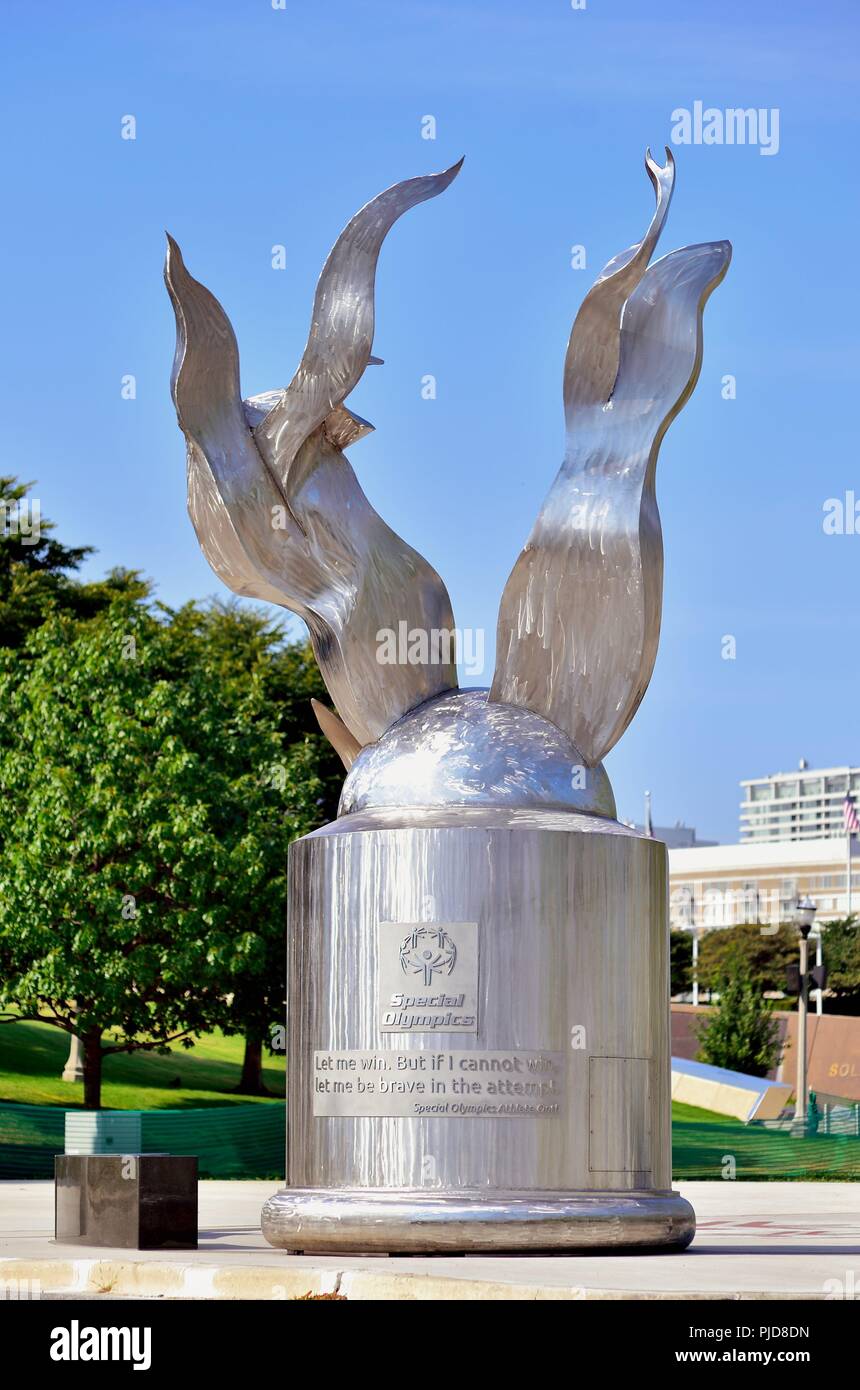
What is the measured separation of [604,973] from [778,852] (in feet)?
388

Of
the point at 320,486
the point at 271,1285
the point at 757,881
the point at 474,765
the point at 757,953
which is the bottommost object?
the point at 271,1285

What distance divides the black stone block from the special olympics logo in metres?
2.86

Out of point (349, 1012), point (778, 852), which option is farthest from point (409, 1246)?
point (778, 852)

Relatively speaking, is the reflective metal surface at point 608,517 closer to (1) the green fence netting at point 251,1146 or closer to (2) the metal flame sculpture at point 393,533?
(2) the metal flame sculpture at point 393,533

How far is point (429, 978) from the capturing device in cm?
1385

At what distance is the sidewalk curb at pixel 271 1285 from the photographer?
10586 millimetres

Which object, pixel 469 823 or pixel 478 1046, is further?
pixel 469 823

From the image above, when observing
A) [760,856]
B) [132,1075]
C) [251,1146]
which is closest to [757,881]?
[760,856]

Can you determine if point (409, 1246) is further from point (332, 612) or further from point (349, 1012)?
point (332, 612)

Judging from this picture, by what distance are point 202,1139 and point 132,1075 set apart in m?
19.5

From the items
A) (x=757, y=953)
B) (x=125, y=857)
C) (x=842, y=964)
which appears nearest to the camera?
(x=125, y=857)

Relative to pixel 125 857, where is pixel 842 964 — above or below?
below

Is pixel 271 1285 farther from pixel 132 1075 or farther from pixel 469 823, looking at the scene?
pixel 132 1075

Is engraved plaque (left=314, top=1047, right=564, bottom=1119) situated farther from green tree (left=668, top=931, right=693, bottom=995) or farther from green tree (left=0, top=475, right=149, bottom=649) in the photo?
green tree (left=668, top=931, right=693, bottom=995)
